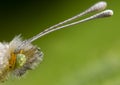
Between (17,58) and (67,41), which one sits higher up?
(67,41)

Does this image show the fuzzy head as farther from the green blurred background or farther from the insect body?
the green blurred background

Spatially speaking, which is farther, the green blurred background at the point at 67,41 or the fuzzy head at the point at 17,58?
the green blurred background at the point at 67,41

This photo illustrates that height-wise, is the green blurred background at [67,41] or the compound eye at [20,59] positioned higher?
the green blurred background at [67,41]

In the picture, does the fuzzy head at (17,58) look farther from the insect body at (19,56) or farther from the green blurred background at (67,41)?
the green blurred background at (67,41)

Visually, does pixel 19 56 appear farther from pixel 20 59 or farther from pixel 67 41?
pixel 67 41

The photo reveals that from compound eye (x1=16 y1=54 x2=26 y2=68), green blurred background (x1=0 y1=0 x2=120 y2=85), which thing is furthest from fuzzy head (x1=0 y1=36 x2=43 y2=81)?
green blurred background (x1=0 y1=0 x2=120 y2=85)

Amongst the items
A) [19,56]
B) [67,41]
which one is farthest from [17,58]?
[67,41]

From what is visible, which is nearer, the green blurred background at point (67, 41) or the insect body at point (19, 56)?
the insect body at point (19, 56)

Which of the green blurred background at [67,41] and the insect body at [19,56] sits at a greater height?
the green blurred background at [67,41]

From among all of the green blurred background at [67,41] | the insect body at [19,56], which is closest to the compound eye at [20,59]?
the insect body at [19,56]

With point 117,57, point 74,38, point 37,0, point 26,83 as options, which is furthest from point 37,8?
point 117,57
